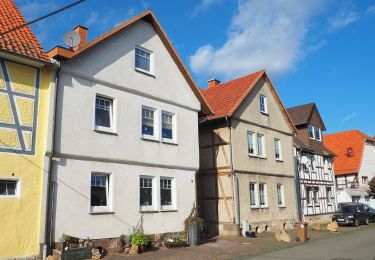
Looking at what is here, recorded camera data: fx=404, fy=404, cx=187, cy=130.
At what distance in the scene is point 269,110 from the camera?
89.8 feet

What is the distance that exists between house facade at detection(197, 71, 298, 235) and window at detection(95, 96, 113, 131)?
780cm

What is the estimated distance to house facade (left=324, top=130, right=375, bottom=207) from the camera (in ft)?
133

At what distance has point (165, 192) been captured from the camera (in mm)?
18375

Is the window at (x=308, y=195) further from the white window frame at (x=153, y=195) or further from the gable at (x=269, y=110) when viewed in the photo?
the white window frame at (x=153, y=195)

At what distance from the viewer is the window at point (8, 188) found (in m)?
12.6

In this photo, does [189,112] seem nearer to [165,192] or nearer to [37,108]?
[165,192]

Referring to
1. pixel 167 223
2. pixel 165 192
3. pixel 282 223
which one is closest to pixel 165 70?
pixel 165 192

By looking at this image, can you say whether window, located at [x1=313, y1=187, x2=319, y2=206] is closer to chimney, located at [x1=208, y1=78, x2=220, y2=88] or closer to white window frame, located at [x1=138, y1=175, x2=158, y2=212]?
chimney, located at [x1=208, y1=78, x2=220, y2=88]

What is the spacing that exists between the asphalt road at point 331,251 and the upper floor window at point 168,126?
6.92 m

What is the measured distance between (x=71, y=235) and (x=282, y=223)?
52.4ft

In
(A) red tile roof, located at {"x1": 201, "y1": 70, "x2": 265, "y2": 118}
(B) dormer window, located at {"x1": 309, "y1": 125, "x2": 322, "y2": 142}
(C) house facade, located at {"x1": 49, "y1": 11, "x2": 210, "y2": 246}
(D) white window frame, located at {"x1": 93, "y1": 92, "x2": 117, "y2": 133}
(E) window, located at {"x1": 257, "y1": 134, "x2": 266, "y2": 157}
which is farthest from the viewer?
(B) dormer window, located at {"x1": 309, "y1": 125, "x2": 322, "y2": 142}

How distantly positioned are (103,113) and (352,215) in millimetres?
20764

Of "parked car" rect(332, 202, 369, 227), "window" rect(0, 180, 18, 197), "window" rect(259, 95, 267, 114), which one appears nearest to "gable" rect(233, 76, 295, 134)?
"window" rect(259, 95, 267, 114)

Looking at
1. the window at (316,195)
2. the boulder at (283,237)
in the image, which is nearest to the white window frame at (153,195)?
the boulder at (283,237)
